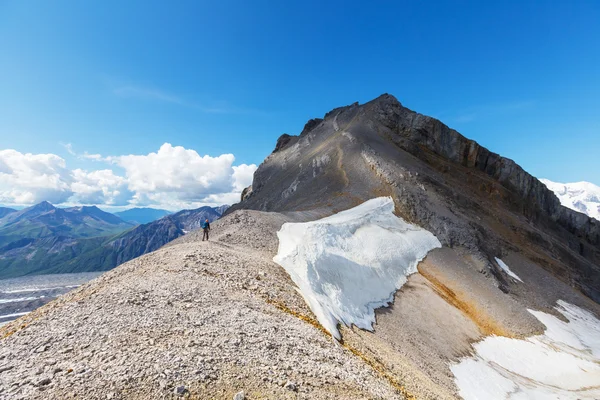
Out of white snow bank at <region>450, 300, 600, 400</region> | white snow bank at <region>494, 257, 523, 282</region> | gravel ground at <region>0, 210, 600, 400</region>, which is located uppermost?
white snow bank at <region>494, 257, 523, 282</region>

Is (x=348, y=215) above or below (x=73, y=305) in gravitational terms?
above

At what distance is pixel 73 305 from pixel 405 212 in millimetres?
46028

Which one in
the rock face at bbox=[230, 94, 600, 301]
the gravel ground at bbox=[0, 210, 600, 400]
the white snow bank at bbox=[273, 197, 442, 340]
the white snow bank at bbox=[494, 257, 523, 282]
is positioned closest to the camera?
the gravel ground at bbox=[0, 210, 600, 400]

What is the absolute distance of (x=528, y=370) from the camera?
26.3m

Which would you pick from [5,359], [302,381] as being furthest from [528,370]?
[5,359]

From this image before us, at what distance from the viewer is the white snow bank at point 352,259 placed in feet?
70.1

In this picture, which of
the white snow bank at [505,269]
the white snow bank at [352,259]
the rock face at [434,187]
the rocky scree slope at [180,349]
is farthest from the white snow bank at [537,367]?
the rock face at [434,187]

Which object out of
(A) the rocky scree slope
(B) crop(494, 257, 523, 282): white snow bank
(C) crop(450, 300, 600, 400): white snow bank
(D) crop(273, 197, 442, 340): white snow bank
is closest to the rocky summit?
(A) the rocky scree slope

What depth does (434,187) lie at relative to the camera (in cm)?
5844

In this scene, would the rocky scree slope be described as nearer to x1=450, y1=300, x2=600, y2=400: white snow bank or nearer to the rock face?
x1=450, y1=300, x2=600, y2=400: white snow bank

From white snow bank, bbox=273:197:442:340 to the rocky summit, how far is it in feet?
2.24

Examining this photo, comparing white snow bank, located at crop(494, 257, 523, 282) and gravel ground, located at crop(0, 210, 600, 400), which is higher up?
white snow bank, located at crop(494, 257, 523, 282)

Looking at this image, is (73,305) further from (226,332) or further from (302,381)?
(302,381)

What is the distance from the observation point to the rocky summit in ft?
29.5
